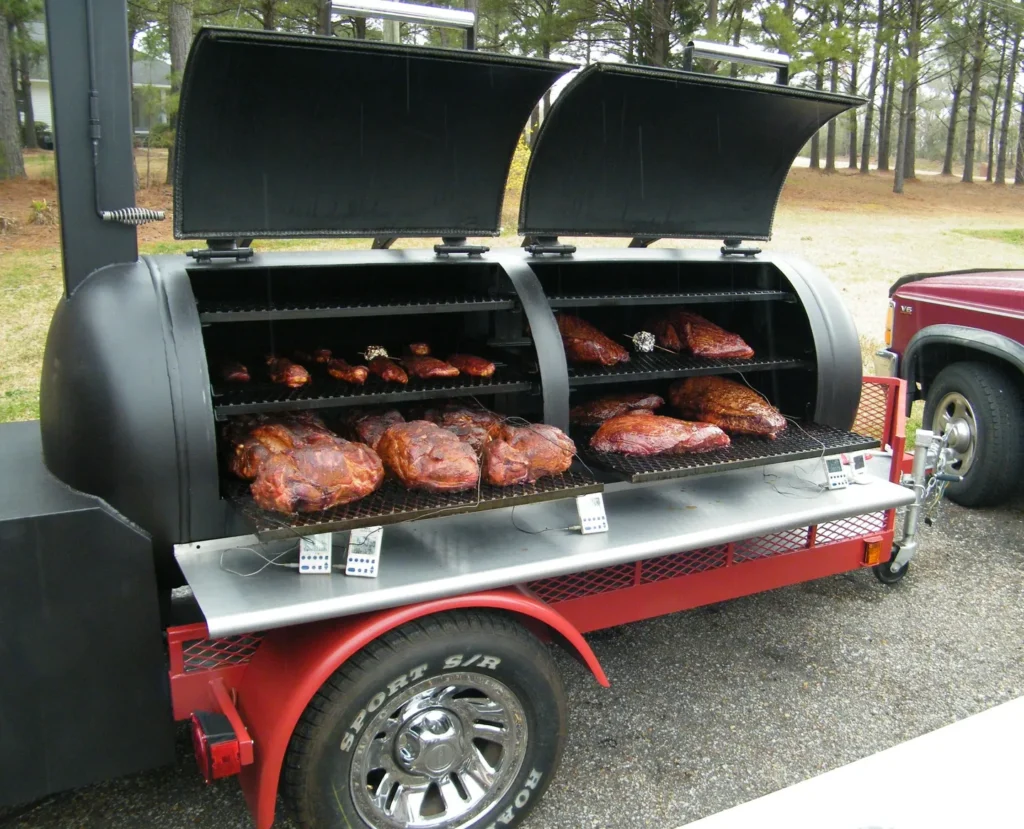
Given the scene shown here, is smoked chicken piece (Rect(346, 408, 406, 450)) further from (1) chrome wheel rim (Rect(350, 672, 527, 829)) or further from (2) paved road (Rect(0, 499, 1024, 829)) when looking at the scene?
(2) paved road (Rect(0, 499, 1024, 829))

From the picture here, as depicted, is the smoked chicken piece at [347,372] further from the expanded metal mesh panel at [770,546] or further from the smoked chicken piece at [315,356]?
the expanded metal mesh panel at [770,546]

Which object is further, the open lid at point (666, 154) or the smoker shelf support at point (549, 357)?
the open lid at point (666, 154)

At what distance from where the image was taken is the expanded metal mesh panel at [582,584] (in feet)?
9.90

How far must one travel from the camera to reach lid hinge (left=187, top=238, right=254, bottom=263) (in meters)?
2.76

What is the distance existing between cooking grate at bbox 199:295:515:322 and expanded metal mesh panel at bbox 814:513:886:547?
1747 mm

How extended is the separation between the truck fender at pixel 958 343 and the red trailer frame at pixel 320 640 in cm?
251

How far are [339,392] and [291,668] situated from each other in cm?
97

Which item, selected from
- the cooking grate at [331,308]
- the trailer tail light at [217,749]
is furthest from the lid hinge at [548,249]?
the trailer tail light at [217,749]

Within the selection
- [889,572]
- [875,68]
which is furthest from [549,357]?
[875,68]

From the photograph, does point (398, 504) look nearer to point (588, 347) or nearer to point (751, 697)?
point (588, 347)

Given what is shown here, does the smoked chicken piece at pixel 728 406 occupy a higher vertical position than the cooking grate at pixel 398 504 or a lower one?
higher

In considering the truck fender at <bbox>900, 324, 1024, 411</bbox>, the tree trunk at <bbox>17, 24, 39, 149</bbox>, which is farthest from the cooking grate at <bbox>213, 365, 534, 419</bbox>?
the tree trunk at <bbox>17, 24, 39, 149</bbox>

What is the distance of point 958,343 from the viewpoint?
534cm

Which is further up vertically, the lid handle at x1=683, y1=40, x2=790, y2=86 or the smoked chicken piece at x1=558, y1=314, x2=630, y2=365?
the lid handle at x1=683, y1=40, x2=790, y2=86
